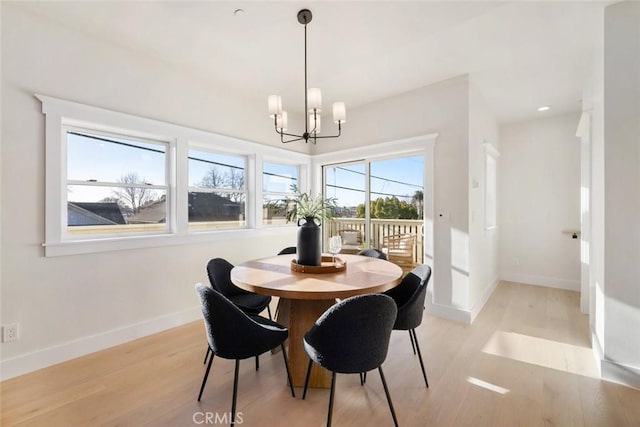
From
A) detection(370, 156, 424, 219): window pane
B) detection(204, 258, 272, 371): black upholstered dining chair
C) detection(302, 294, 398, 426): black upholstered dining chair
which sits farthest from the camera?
detection(370, 156, 424, 219): window pane

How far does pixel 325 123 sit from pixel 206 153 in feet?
6.56

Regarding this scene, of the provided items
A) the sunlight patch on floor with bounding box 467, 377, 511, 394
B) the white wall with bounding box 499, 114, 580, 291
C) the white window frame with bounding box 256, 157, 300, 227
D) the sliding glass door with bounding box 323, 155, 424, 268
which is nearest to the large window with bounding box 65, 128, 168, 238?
the white window frame with bounding box 256, 157, 300, 227

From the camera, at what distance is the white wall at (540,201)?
13.6 feet

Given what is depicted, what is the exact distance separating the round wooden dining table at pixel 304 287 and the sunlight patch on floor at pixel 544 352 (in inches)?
53.5

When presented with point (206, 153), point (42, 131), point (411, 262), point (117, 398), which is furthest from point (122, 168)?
point (411, 262)

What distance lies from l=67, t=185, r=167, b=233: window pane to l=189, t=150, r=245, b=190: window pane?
45 cm

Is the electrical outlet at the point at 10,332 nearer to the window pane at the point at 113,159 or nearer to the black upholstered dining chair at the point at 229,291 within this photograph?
the window pane at the point at 113,159

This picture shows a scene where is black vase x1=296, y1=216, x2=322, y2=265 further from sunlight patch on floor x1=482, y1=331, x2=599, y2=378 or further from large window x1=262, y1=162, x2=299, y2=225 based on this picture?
large window x1=262, y1=162, x2=299, y2=225

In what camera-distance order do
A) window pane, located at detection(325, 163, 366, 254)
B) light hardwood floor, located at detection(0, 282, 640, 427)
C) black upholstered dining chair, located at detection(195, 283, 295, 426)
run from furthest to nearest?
1. window pane, located at detection(325, 163, 366, 254)
2. light hardwood floor, located at detection(0, 282, 640, 427)
3. black upholstered dining chair, located at detection(195, 283, 295, 426)

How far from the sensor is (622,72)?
1.96 meters

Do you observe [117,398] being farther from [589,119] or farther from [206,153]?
[589,119]

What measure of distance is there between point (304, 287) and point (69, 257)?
6.94 feet

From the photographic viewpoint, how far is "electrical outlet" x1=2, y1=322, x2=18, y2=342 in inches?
79.5

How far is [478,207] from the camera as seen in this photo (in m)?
3.44
